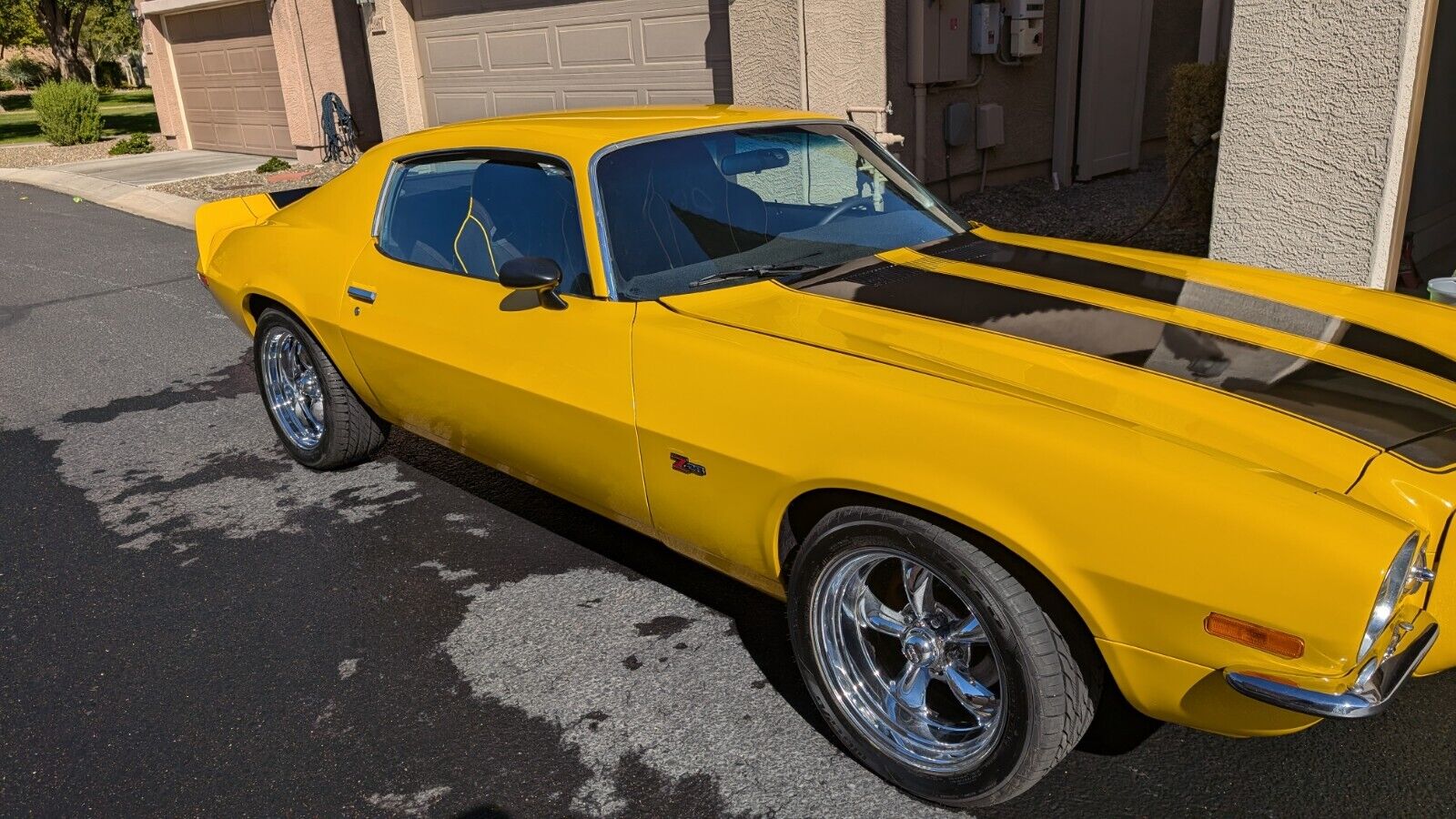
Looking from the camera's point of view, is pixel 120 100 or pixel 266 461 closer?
pixel 266 461

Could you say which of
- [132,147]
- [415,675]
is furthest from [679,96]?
[132,147]

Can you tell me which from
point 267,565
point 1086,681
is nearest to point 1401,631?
point 1086,681

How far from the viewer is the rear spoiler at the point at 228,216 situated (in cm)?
525

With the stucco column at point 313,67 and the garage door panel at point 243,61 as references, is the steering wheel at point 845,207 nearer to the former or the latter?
the stucco column at point 313,67

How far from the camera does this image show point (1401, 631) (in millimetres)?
2137

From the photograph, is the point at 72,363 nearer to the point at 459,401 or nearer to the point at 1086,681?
the point at 459,401

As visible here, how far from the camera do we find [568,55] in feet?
36.8

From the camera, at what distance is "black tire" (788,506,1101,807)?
234cm

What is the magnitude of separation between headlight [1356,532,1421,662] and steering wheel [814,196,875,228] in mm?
2052

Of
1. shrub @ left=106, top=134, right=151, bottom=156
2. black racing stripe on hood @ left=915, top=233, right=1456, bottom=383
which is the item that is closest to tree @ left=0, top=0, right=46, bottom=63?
shrub @ left=106, top=134, right=151, bottom=156

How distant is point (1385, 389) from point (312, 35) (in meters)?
16.0

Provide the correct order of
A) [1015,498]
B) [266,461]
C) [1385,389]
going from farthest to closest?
[266,461] → [1385,389] → [1015,498]

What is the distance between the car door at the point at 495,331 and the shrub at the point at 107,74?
53428 millimetres

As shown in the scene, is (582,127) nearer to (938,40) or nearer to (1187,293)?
(1187,293)
